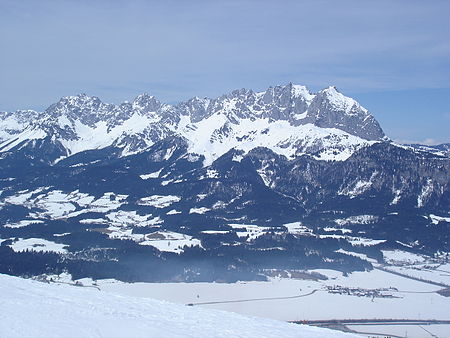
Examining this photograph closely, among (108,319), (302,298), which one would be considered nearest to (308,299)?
(302,298)

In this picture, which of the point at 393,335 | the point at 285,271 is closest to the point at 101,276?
the point at 285,271

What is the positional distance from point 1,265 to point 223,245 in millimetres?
50706

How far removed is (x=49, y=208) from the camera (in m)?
197

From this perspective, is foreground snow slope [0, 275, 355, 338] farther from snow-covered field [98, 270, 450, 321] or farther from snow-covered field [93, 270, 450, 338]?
snow-covered field [98, 270, 450, 321]

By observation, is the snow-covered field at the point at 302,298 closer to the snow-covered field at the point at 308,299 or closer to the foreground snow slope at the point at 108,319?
the snow-covered field at the point at 308,299

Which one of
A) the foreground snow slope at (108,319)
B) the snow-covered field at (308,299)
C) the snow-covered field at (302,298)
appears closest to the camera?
the foreground snow slope at (108,319)

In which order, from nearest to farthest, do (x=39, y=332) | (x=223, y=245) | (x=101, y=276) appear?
(x=39, y=332)
(x=101, y=276)
(x=223, y=245)

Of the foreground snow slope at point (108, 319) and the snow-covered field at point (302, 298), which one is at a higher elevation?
the foreground snow slope at point (108, 319)

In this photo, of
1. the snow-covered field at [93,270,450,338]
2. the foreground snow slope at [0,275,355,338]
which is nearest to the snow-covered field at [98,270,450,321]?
the snow-covered field at [93,270,450,338]

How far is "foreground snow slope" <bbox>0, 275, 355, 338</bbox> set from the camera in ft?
85.5

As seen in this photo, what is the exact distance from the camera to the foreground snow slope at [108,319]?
2606 cm

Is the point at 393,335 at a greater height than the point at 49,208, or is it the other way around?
the point at 49,208

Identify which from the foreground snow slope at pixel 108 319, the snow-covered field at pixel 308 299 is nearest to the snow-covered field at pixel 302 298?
the snow-covered field at pixel 308 299

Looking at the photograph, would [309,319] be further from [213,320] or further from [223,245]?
[223,245]
